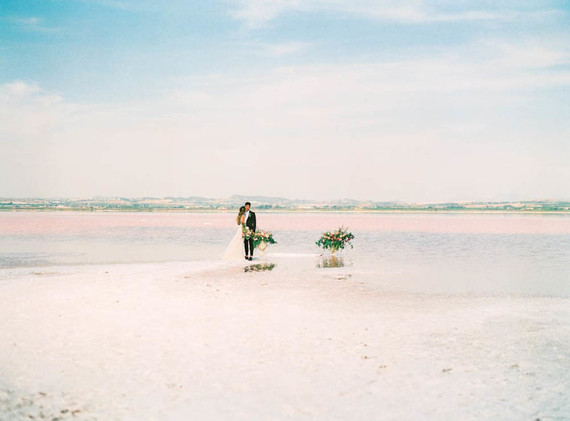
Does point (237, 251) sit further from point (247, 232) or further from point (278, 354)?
point (278, 354)

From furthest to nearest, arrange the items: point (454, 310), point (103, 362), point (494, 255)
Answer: point (494, 255) → point (454, 310) → point (103, 362)

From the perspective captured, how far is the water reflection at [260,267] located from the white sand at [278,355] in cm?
534

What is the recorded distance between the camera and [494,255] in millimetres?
29531

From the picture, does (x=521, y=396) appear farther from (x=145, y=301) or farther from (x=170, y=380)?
(x=145, y=301)

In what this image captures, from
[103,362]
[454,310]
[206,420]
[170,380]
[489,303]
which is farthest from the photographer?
[489,303]

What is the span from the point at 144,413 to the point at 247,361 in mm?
2359

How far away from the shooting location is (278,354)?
9.49 m

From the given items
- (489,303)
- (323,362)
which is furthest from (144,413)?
(489,303)

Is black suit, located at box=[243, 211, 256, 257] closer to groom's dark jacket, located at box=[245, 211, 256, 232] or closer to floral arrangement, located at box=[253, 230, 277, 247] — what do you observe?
groom's dark jacket, located at box=[245, 211, 256, 232]

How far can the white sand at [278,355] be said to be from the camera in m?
7.22

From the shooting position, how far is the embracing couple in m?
24.7

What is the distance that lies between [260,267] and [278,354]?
13.0m

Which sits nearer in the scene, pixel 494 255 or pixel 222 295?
pixel 222 295

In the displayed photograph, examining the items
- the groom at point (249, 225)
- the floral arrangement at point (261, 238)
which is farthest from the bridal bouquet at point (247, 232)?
the floral arrangement at point (261, 238)
